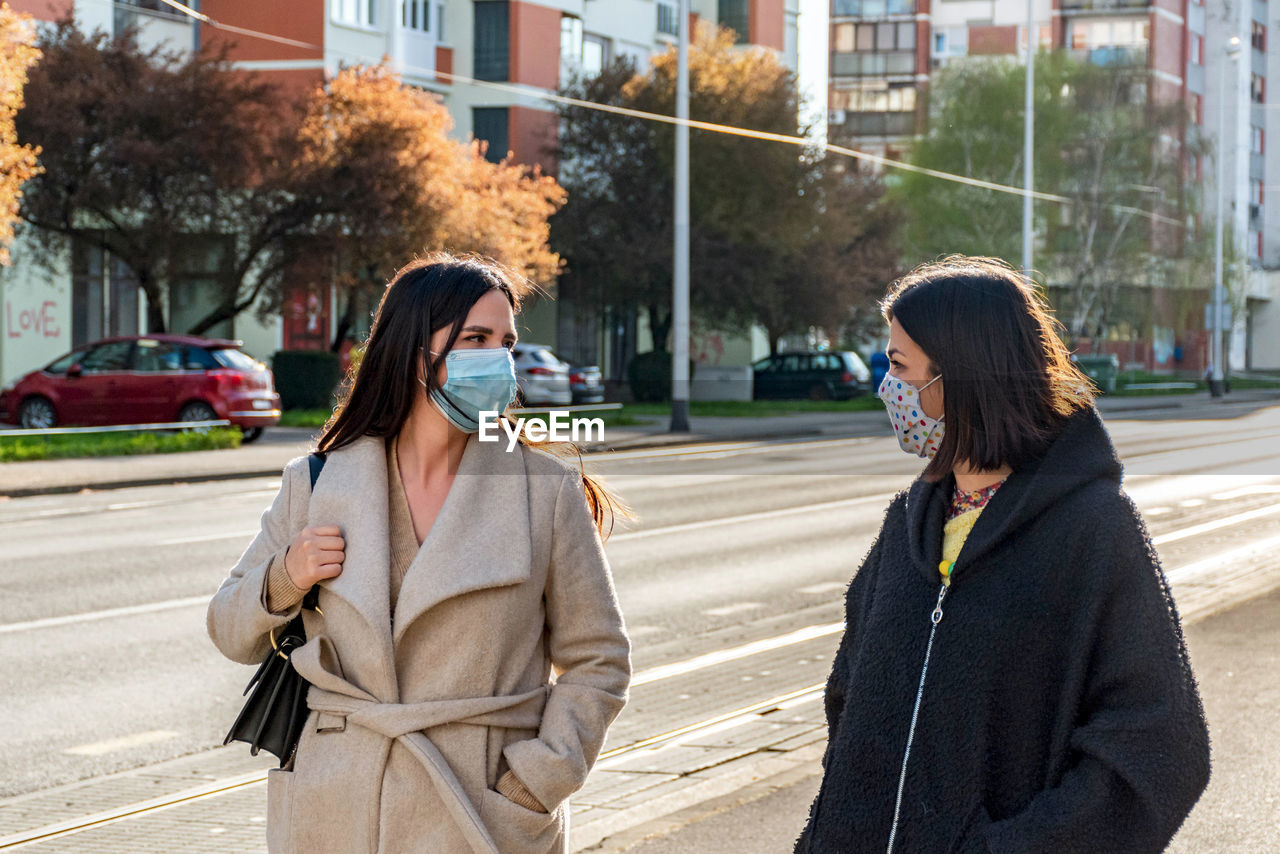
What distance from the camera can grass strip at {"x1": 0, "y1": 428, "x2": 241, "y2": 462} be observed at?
23.0m

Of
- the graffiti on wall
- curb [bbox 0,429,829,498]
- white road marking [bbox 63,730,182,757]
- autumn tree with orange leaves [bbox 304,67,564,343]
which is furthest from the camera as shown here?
the graffiti on wall

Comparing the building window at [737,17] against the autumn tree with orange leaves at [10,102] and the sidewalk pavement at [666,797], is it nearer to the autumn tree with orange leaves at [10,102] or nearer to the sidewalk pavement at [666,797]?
the autumn tree with orange leaves at [10,102]

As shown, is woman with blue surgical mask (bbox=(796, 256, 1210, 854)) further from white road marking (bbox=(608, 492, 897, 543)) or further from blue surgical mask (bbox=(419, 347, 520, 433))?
white road marking (bbox=(608, 492, 897, 543))

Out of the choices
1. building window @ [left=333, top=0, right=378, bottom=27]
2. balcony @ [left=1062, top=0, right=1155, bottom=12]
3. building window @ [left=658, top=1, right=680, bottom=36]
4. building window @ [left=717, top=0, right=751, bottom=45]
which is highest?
balcony @ [left=1062, top=0, right=1155, bottom=12]

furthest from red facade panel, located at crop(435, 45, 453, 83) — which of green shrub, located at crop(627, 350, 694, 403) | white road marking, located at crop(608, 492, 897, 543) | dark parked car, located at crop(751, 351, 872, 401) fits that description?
white road marking, located at crop(608, 492, 897, 543)

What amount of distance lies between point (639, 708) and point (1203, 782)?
5201 mm

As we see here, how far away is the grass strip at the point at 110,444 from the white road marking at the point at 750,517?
35.0 feet

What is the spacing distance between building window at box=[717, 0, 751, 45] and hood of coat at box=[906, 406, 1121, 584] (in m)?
53.5

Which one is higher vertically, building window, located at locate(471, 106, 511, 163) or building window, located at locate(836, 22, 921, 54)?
building window, located at locate(836, 22, 921, 54)

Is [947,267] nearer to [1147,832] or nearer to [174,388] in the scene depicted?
[1147,832]

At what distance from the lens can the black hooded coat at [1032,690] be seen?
7.67 ft

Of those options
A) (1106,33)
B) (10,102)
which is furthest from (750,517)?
(1106,33)

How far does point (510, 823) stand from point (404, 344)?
0.83m

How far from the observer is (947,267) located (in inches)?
109
